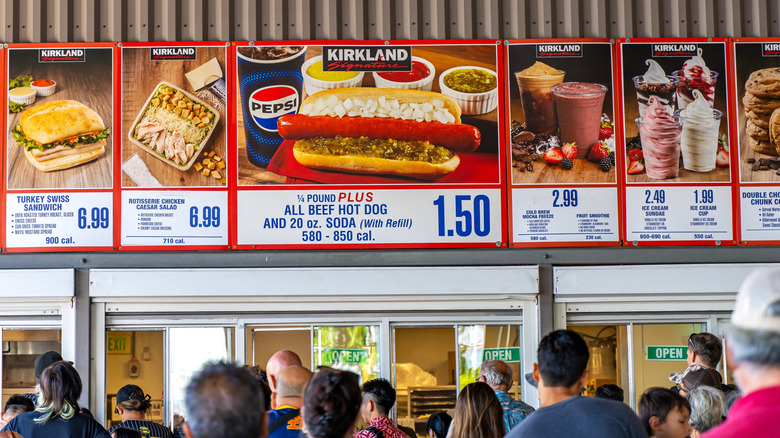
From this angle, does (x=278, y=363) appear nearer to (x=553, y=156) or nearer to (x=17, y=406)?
(x=17, y=406)

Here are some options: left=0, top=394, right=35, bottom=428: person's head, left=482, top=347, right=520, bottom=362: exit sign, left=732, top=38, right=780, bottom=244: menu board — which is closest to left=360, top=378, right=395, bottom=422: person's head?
left=0, top=394, right=35, bottom=428: person's head

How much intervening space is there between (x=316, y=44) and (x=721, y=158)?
367 cm

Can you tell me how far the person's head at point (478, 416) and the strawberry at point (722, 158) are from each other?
398 centimetres

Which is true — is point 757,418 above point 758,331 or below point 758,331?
below

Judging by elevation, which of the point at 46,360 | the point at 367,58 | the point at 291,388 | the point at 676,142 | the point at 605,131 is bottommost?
the point at 46,360

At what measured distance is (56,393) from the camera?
167 inches

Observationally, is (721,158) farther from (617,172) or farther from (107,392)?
(107,392)

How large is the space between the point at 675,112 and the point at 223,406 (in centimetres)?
→ 603

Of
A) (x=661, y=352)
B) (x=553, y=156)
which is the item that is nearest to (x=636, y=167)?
(x=553, y=156)

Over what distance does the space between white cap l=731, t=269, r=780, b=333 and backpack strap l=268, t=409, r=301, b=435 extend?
6.80 feet

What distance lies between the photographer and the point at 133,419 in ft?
16.9

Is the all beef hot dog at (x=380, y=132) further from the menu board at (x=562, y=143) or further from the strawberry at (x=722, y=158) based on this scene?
the strawberry at (x=722, y=158)

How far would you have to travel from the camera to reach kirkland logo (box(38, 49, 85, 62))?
7.14 meters

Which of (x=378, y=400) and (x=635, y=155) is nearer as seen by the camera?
(x=378, y=400)
